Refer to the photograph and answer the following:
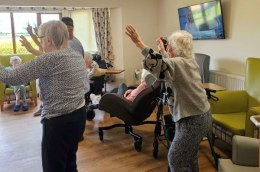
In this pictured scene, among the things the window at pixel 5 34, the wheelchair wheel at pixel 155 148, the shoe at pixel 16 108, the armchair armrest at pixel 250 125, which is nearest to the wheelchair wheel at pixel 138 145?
the wheelchair wheel at pixel 155 148

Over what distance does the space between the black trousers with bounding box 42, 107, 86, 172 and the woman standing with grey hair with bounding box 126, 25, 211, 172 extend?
64 centimetres

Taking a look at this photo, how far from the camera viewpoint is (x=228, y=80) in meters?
4.07

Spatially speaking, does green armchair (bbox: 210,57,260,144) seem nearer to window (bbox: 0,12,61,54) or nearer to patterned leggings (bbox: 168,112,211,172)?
patterned leggings (bbox: 168,112,211,172)

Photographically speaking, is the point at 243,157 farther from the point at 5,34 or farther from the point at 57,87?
the point at 5,34

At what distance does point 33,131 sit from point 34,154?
85cm

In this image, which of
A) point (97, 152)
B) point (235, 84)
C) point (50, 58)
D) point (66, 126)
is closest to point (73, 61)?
point (50, 58)

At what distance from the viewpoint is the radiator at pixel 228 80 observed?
12.6 feet

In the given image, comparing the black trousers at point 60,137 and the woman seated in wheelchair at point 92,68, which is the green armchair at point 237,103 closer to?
the black trousers at point 60,137

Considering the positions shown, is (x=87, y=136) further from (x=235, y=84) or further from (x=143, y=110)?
(x=235, y=84)

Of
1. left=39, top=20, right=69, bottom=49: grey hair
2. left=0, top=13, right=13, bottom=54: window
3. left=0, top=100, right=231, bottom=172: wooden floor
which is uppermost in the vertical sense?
left=0, top=13, right=13, bottom=54: window

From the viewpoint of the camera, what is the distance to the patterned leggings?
1811 mm

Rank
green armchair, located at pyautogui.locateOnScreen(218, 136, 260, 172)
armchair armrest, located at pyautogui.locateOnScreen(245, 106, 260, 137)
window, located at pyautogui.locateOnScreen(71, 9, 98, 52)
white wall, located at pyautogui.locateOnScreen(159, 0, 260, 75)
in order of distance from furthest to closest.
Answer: window, located at pyautogui.locateOnScreen(71, 9, 98, 52) < white wall, located at pyautogui.locateOnScreen(159, 0, 260, 75) < armchair armrest, located at pyautogui.locateOnScreen(245, 106, 260, 137) < green armchair, located at pyautogui.locateOnScreen(218, 136, 260, 172)

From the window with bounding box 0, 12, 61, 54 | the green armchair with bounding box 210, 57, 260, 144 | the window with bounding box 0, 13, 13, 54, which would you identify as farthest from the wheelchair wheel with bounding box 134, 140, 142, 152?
the window with bounding box 0, 13, 13, 54

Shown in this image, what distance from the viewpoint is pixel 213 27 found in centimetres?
421
